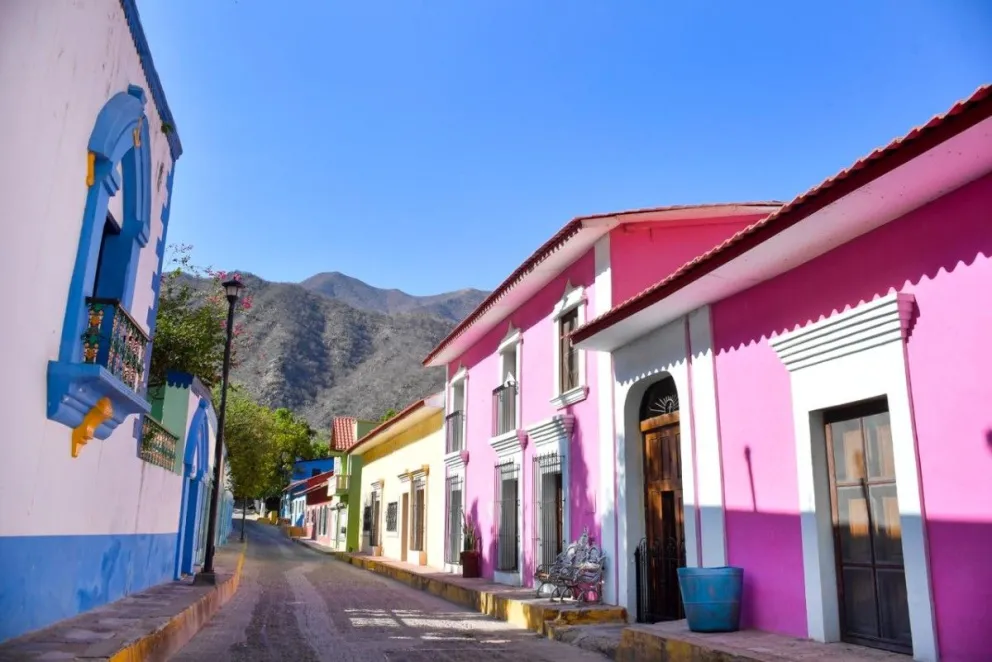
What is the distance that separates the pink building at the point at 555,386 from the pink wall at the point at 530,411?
2 centimetres

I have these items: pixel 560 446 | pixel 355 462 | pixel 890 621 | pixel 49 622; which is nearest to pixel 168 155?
pixel 49 622

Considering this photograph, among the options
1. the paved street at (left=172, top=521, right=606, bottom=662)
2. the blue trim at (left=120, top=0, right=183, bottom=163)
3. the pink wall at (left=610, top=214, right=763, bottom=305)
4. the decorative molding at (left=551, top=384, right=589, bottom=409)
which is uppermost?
the blue trim at (left=120, top=0, right=183, bottom=163)

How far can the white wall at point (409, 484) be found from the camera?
1903 centimetres

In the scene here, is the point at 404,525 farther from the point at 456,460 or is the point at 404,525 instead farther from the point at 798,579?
the point at 798,579

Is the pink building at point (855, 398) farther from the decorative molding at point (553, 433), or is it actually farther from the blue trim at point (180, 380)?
the blue trim at point (180, 380)

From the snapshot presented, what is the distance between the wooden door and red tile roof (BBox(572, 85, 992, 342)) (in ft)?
55.6

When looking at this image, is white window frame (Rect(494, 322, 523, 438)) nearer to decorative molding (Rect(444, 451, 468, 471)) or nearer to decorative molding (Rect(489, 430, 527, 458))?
decorative molding (Rect(489, 430, 527, 458))

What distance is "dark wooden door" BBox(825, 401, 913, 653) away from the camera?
225 inches

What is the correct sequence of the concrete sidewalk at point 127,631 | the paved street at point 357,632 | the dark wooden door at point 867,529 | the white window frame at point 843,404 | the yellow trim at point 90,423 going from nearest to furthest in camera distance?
the concrete sidewalk at point 127,631 < the white window frame at point 843,404 < the dark wooden door at point 867,529 < the yellow trim at point 90,423 < the paved street at point 357,632

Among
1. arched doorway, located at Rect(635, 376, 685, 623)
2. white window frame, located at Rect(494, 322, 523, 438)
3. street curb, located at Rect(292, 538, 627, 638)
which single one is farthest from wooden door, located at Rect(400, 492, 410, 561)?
arched doorway, located at Rect(635, 376, 685, 623)

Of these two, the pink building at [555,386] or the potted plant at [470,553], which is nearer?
the pink building at [555,386]

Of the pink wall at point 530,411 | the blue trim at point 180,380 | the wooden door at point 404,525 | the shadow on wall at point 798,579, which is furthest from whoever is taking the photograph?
the wooden door at point 404,525

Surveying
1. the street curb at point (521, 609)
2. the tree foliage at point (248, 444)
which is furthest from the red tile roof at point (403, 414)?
the tree foliage at point (248, 444)

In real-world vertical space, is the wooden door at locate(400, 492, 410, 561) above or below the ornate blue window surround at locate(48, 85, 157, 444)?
below
